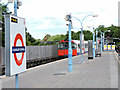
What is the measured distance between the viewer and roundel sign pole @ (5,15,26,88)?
689 centimetres

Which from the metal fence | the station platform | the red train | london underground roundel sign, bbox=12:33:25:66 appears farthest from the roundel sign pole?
the red train

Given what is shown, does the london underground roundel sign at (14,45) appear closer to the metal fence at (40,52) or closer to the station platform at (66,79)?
the station platform at (66,79)

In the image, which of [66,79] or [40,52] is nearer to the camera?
[66,79]

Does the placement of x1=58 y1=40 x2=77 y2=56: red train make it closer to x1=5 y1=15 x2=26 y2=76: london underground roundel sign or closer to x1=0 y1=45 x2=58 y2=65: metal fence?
x1=0 y1=45 x2=58 y2=65: metal fence

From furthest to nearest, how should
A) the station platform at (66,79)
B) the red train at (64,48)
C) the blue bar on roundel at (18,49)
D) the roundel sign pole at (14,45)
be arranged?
the red train at (64,48) → the station platform at (66,79) → the blue bar on roundel at (18,49) → the roundel sign pole at (14,45)

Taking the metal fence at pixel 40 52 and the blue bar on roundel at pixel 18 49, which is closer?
the blue bar on roundel at pixel 18 49

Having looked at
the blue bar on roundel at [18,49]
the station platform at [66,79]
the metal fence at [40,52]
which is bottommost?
the station platform at [66,79]

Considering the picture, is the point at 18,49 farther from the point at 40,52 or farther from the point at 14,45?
the point at 40,52

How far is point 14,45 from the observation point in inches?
282

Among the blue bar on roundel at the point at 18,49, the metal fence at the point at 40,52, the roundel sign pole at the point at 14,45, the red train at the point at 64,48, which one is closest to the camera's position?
the roundel sign pole at the point at 14,45

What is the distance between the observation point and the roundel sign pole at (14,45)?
6.89 m

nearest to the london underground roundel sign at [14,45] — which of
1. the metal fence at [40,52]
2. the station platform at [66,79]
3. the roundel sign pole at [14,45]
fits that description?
the roundel sign pole at [14,45]

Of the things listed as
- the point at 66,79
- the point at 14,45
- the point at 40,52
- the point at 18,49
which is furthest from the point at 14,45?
the point at 40,52

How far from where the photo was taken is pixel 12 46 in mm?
7012
